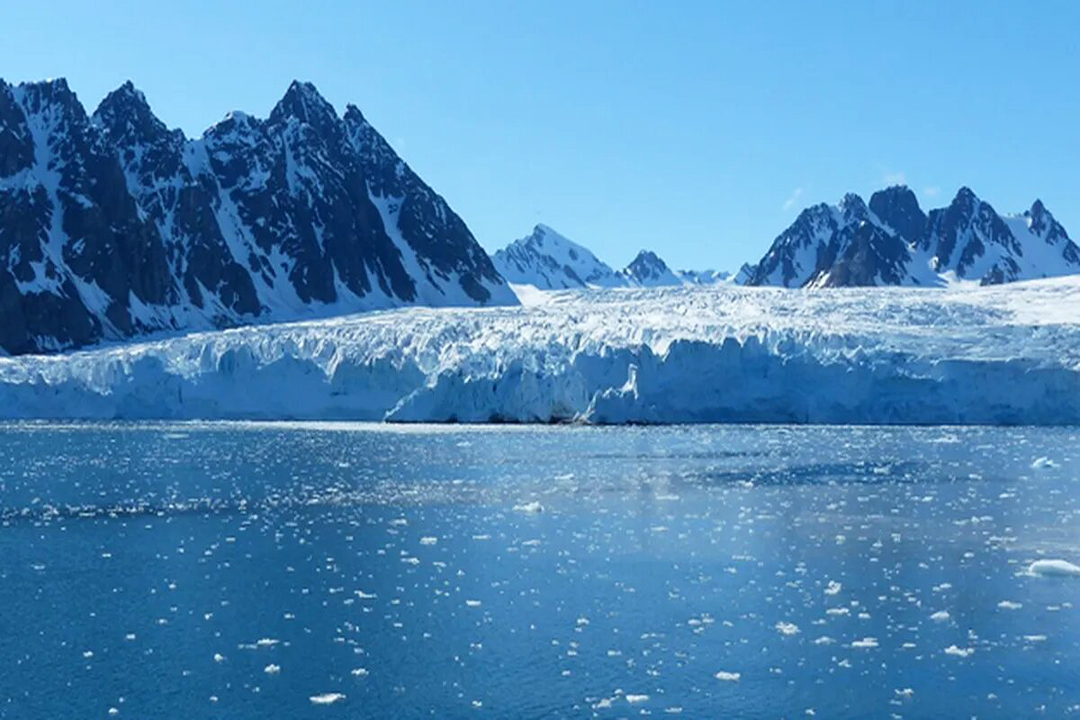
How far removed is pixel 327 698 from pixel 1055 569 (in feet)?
36.2

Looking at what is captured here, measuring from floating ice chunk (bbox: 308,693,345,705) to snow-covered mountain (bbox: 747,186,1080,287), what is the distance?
139m

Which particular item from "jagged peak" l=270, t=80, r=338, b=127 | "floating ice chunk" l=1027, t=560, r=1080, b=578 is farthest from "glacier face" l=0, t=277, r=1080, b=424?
"jagged peak" l=270, t=80, r=338, b=127

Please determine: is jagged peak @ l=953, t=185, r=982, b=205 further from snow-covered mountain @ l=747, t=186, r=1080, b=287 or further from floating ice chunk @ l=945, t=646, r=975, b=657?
floating ice chunk @ l=945, t=646, r=975, b=657

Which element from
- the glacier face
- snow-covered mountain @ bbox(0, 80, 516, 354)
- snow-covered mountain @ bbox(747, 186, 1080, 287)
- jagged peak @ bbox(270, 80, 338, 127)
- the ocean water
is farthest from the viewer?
snow-covered mountain @ bbox(747, 186, 1080, 287)

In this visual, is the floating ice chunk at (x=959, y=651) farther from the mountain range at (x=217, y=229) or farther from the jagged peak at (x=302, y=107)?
the jagged peak at (x=302, y=107)

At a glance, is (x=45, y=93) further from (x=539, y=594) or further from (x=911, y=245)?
(x=911, y=245)

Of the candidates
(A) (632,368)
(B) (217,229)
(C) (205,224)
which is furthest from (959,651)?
(B) (217,229)

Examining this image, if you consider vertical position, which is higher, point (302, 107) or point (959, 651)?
point (302, 107)

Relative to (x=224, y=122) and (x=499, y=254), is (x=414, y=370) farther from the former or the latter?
(x=499, y=254)

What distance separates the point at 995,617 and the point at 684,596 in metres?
3.89

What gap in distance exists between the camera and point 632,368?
173ft

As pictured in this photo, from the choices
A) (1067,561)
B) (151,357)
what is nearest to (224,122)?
(151,357)

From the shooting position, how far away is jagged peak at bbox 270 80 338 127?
432 feet

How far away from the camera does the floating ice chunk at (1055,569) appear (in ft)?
56.4
